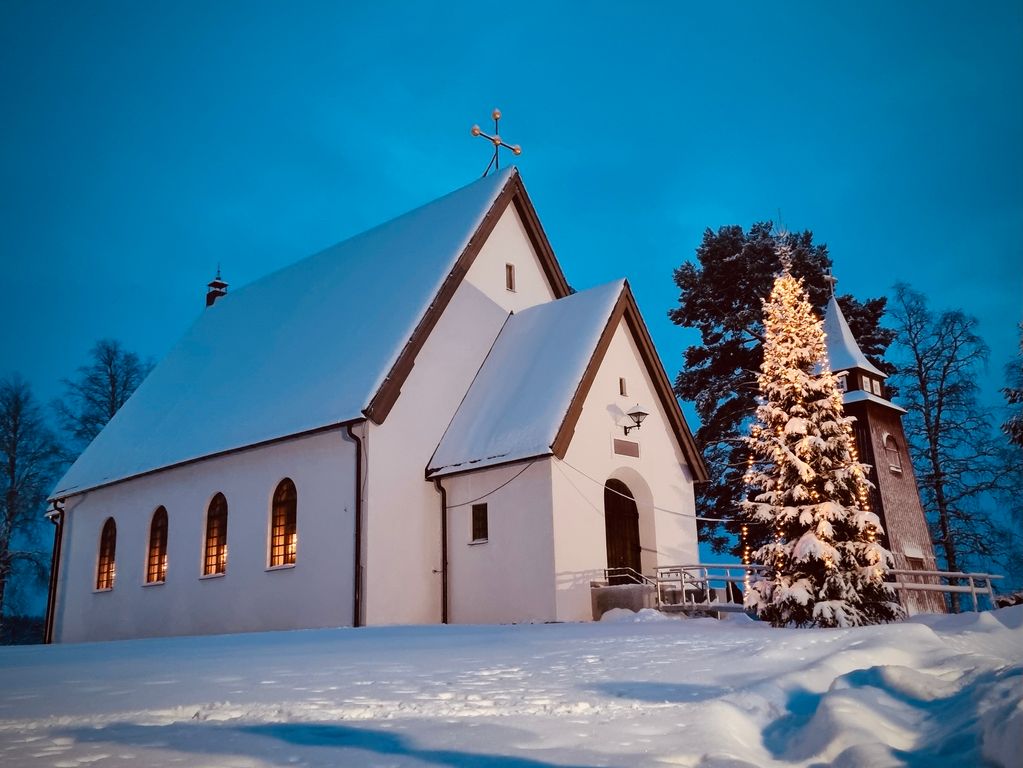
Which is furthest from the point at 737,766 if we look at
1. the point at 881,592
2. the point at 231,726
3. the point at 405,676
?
the point at 881,592

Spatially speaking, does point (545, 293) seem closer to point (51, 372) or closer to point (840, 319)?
point (840, 319)

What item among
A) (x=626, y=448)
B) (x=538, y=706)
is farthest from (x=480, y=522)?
(x=538, y=706)

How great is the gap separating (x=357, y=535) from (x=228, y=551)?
5.10 meters

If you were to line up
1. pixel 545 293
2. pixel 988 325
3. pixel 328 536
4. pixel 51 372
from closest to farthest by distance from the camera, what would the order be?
pixel 328 536
pixel 545 293
pixel 988 325
pixel 51 372

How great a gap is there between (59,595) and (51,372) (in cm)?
12841

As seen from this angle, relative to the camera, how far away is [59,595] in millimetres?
28469

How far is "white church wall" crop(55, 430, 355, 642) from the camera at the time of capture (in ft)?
64.8

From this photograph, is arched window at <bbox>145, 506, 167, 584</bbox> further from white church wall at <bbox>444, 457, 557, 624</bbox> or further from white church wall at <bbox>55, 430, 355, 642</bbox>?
white church wall at <bbox>444, 457, 557, 624</bbox>

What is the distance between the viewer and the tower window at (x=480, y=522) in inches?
779

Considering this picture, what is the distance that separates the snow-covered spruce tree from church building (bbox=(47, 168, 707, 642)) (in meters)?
4.53

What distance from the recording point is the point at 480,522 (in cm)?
1991

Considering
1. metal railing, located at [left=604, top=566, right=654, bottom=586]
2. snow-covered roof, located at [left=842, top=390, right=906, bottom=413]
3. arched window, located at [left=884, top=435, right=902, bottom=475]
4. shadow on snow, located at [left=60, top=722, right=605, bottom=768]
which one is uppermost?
snow-covered roof, located at [left=842, top=390, right=906, bottom=413]

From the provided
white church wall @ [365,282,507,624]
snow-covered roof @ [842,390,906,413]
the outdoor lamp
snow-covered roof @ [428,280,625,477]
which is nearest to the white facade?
the outdoor lamp

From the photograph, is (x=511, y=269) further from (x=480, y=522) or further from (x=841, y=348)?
(x=841, y=348)
